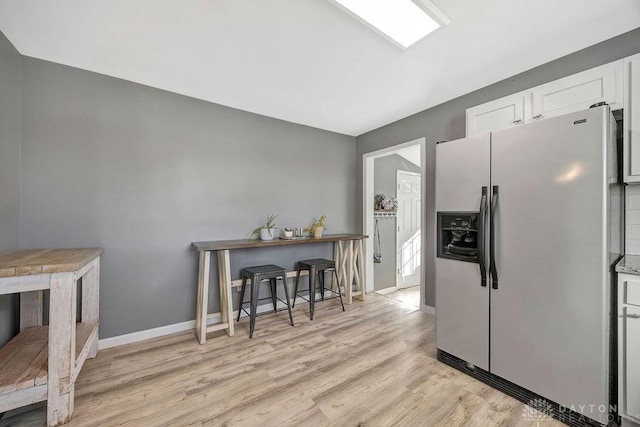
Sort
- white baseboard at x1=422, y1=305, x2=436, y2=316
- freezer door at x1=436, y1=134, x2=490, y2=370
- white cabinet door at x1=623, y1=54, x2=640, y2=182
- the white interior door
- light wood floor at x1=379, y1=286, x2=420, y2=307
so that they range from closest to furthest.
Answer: white cabinet door at x1=623, y1=54, x2=640, y2=182 < freezer door at x1=436, y1=134, x2=490, y2=370 < white baseboard at x1=422, y1=305, x2=436, y2=316 < light wood floor at x1=379, y1=286, x2=420, y2=307 < the white interior door

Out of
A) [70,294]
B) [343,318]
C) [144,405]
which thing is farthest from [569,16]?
[144,405]

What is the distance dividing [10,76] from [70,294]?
5.77 ft

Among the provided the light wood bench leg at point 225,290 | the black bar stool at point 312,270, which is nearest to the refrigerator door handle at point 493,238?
the black bar stool at point 312,270

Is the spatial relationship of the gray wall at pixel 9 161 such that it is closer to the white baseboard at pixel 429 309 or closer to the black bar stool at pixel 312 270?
the black bar stool at pixel 312 270

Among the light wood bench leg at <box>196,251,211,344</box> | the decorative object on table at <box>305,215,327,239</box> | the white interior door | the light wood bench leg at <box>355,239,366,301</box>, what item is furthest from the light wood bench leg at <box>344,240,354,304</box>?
the light wood bench leg at <box>196,251,211,344</box>

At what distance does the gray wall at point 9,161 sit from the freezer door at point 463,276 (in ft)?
10.4

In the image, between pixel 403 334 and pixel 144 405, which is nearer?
pixel 144 405

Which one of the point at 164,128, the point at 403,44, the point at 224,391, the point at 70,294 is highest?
the point at 403,44

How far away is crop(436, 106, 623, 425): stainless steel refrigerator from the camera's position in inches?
56.1

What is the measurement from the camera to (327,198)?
3.85 m

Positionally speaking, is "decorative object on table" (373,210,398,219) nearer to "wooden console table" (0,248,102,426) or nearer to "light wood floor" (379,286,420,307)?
"light wood floor" (379,286,420,307)

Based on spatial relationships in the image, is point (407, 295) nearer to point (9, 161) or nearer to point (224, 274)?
point (224, 274)

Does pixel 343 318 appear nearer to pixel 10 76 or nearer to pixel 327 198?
pixel 327 198

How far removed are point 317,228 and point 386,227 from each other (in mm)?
1580
